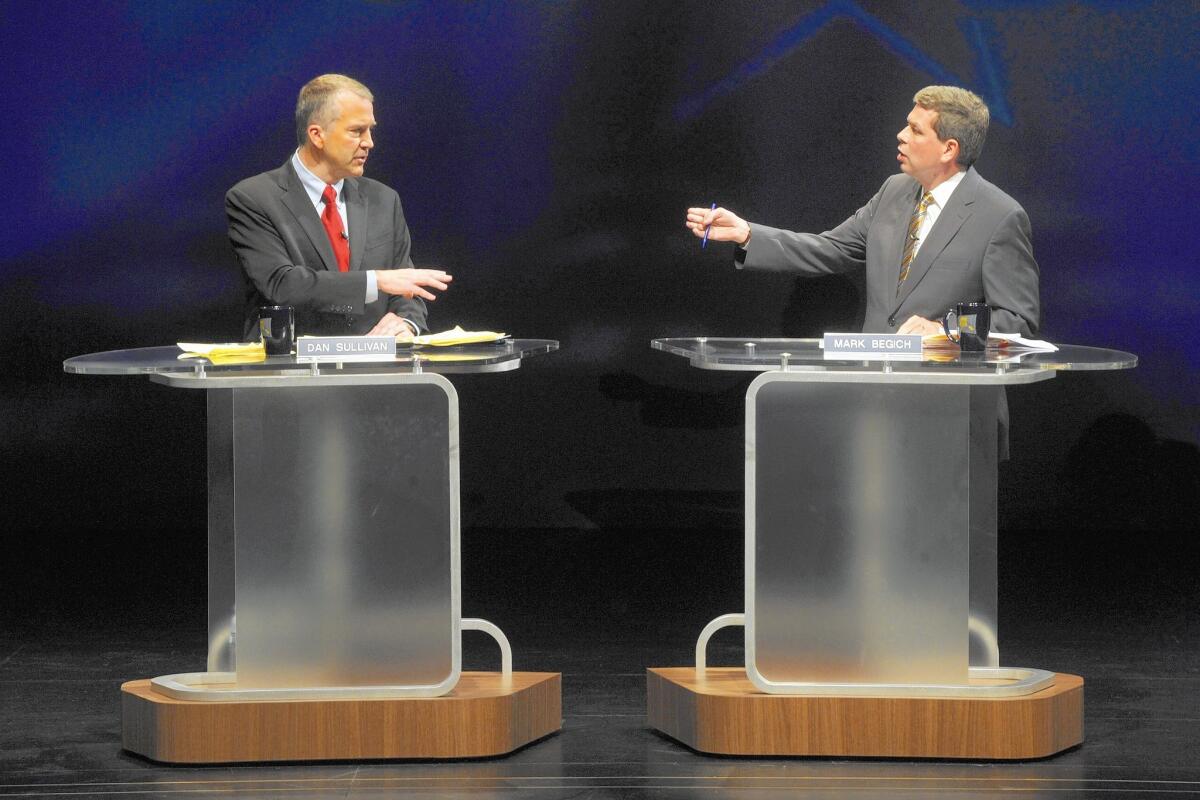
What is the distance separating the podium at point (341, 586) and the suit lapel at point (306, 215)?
75 cm

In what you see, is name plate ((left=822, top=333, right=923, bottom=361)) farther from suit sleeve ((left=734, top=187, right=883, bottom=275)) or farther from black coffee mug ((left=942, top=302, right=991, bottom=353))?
suit sleeve ((left=734, top=187, right=883, bottom=275))

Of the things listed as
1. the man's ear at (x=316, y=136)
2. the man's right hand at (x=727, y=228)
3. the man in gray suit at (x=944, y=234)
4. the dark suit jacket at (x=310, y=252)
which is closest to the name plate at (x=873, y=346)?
the man in gray suit at (x=944, y=234)

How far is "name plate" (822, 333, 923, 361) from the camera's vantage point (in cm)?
324

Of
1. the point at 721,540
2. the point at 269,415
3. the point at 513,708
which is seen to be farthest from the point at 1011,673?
the point at 721,540

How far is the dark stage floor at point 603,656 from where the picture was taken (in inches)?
126

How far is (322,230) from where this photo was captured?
401 centimetres

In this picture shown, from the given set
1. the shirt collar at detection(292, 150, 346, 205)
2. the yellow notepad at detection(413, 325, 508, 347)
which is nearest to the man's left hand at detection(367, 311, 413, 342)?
the yellow notepad at detection(413, 325, 508, 347)

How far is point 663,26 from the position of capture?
580 centimetres

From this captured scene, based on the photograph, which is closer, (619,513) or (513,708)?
(513,708)

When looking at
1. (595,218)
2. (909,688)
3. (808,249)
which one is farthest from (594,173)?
(909,688)

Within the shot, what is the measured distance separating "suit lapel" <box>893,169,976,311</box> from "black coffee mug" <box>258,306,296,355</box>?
5.32 feet

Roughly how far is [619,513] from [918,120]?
2460 millimetres

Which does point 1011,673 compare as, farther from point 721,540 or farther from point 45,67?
point 45,67

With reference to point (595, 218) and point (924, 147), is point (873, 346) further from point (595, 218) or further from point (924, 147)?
point (595, 218)
